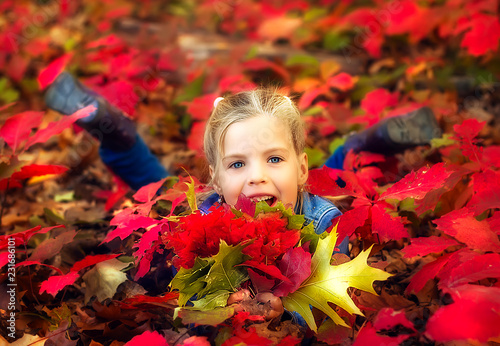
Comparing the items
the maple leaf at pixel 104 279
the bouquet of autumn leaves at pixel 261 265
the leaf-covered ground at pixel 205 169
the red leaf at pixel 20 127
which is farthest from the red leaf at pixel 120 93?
the bouquet of autumn leaves at pixel 261 265

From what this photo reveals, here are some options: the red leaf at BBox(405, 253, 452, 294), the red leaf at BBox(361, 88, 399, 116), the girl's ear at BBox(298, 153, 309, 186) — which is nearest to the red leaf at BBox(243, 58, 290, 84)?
the red leaf at BBox(361, 88, 399, 116)

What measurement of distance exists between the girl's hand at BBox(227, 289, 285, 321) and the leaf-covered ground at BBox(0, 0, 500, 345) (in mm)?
55

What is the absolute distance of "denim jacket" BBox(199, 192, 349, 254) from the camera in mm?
1711

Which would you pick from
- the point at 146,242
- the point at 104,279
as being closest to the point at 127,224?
the point at 146,242

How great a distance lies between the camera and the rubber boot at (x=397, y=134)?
7.30ft

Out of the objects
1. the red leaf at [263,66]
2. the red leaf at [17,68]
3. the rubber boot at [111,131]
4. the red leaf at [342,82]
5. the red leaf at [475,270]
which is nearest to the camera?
the red leaf at [475,270]

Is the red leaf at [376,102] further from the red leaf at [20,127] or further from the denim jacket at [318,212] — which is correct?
the red leaf at [20,127]

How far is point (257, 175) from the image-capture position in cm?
157

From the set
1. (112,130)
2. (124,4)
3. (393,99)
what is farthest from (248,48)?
(124,4)

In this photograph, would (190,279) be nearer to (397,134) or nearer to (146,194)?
(146,194)

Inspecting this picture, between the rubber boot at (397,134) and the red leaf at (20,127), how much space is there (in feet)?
5.02

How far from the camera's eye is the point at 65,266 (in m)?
1.97

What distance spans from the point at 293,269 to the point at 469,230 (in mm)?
581

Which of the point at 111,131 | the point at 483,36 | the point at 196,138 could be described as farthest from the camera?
the point at 483,36
